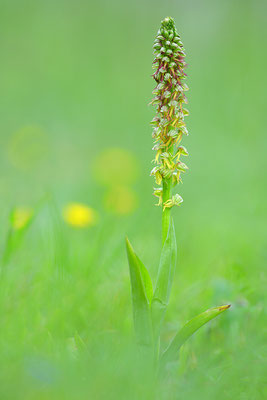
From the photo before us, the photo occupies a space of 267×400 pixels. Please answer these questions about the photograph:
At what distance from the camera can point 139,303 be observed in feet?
5.96

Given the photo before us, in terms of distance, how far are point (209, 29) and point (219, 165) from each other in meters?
7.51

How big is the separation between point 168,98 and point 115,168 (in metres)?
3.85

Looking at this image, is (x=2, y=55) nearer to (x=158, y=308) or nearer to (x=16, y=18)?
(x=16, y=18)

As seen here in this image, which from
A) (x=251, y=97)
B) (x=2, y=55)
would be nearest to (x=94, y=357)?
(x=251, y=97)

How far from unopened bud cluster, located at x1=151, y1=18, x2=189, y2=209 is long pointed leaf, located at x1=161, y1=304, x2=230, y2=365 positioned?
0.50m

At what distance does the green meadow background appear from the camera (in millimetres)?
1732

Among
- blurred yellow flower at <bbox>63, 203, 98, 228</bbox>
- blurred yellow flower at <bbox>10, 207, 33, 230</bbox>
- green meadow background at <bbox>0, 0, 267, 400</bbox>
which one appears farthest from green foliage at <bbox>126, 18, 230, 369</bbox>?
blurred yellow flower at <bbox>63, 203, 98, 228</bbox>

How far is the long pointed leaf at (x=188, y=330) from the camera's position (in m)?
1.75

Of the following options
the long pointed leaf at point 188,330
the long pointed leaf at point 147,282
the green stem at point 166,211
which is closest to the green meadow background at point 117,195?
the long pointed leaf at point 188,330

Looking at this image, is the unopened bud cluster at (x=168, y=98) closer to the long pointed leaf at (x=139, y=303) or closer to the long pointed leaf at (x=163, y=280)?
the long pointed leaf at (x=163, y=280)

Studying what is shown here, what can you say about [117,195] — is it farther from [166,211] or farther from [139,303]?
[139,303]

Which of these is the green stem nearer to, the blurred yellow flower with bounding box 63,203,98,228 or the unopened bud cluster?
the unopened bud cluster

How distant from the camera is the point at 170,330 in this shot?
250 centimetres

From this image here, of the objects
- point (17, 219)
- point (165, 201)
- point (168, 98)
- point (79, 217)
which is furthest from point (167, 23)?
point (79, 217)
